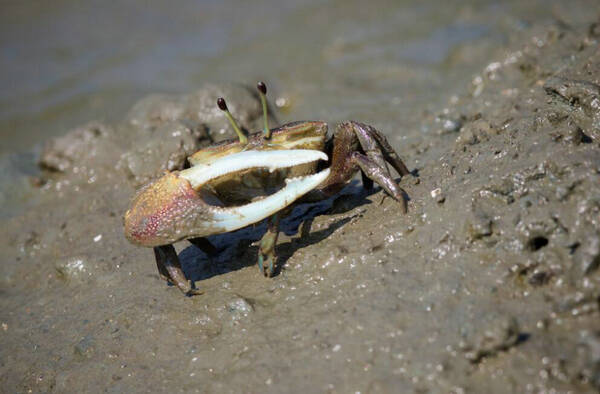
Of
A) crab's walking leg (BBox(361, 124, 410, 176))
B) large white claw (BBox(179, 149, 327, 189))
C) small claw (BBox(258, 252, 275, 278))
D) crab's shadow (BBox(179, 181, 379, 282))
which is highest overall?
large white claw (BBox(179, 149, 327, 189))

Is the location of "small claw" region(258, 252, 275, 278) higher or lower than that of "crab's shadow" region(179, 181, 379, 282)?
higher

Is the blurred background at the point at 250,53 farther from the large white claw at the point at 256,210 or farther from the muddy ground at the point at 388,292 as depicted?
the large white claw at the point at 256,210

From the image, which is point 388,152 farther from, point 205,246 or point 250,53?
point 250,53

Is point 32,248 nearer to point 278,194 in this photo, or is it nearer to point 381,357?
point 278,194

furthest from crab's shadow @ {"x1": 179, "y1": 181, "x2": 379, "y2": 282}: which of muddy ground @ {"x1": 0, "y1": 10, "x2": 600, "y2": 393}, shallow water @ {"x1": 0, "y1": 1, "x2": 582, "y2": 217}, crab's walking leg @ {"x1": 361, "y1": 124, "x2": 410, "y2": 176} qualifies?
shallow water @ {"x1": 0, "y1": 1, "x2": 582, "y2": 217}

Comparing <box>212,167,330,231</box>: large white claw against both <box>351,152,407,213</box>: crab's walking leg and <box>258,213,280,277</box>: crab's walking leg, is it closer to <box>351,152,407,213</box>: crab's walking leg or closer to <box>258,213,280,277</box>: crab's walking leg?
<box>258,213,280,277</box>: crab's walking leg

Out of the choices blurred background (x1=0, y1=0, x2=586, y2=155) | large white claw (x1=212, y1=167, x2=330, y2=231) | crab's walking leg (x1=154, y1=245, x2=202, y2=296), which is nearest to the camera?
large white claw (x1=212, y1=167, x2=330, y2=231)

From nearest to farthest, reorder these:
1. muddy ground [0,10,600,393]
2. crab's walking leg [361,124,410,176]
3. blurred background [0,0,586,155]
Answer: muddy ground [0,10,600,393] → crab's walking leg [361,124,410,176] → blurred background [0,0,586,155]

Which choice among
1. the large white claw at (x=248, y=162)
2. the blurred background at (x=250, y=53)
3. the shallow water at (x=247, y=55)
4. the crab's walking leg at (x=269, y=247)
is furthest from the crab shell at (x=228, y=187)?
the blurred background at (x=250, y=53)
